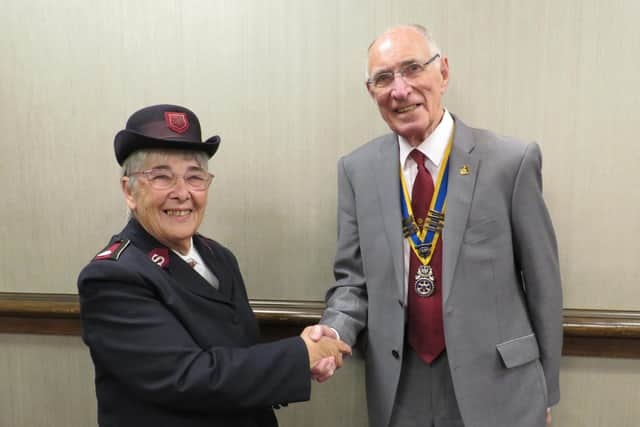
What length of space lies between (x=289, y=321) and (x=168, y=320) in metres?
0.72

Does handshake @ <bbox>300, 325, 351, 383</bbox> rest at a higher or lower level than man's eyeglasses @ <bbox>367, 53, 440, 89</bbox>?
lower

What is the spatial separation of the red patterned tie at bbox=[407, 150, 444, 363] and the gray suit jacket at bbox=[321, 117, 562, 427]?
0.13ft

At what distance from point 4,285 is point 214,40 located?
1381mm

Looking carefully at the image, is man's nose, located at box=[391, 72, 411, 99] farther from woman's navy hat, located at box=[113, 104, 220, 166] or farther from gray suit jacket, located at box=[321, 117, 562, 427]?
woman's navy hat, located at box=[113, 104, 220, 166]

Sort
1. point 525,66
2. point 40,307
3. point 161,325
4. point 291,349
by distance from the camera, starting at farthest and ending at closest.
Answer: point 40,307 < point 525,66 < point 291,349 < point 161,325

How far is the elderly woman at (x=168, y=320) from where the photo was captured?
52.2 inches

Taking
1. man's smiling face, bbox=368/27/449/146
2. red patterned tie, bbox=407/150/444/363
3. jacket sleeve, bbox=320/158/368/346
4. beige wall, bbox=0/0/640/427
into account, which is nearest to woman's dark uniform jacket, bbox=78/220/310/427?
jacket sleeve, bbox=320/158/368/346

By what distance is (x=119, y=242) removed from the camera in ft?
4.72

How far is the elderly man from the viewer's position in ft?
5.08

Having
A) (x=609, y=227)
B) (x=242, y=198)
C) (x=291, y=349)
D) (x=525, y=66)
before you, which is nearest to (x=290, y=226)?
(x=242, y=198)

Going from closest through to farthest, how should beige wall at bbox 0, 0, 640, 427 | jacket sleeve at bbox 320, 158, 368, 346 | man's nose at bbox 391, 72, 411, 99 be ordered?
1. man's nose at bbox 391, 72, 411, 99
2. jacket sleeve at bbox 320, 158, 368, 346
3. beige wall at bbox 0, 0, 640, 427

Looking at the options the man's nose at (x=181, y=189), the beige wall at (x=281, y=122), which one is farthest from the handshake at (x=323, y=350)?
the man's nose at (x=181, y=189)

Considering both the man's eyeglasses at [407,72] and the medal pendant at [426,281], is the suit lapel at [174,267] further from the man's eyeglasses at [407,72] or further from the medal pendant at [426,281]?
the man's eyeglasses at [407,72]

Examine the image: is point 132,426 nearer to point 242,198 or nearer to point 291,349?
point 291,349
